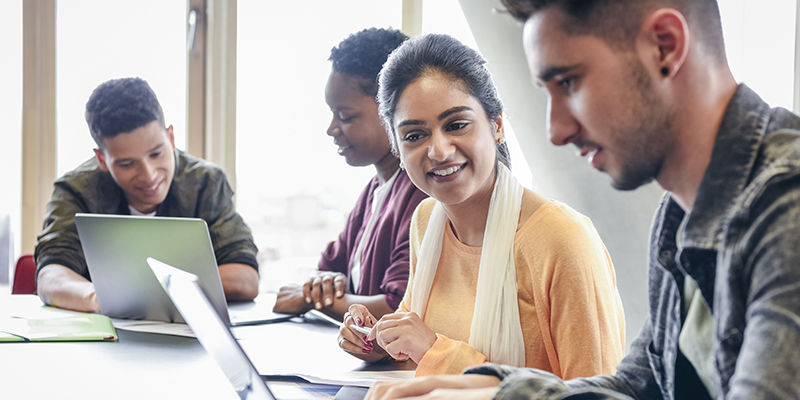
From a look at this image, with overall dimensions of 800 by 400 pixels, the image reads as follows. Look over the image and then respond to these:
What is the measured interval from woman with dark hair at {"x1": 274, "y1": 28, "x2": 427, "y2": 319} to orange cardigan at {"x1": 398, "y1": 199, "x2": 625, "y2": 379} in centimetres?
41

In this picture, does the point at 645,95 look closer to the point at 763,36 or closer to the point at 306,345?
the point at 306,345

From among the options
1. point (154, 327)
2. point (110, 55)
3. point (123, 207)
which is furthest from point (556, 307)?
point (110, 55)

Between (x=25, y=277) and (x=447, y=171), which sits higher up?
(x=447, y=171)

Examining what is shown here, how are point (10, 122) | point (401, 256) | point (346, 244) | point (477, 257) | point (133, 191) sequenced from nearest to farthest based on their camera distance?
1. point (477, 257)
2. point (401, 256)
3. point (133, 191)
4. point (346, 244)
5. point (10, 122)

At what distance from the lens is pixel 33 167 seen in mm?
2920

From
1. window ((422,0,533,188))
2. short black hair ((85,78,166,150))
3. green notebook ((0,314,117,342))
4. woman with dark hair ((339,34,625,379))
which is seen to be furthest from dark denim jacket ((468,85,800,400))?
window ((422,0,533,188))

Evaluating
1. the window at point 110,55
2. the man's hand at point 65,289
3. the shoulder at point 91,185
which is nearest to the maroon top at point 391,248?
the man's hand at point 65,289

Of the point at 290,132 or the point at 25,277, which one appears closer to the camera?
the point at 25,277

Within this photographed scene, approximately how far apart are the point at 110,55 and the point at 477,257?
2.57 meters

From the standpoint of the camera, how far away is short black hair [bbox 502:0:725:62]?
1.97 ft

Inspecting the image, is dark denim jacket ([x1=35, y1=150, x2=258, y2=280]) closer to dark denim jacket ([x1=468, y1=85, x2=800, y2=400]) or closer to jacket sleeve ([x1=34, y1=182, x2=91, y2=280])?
jacket sleeve ([x1=34, y1=182, x2=91, y2=280])

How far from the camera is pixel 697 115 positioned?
1.98 ft

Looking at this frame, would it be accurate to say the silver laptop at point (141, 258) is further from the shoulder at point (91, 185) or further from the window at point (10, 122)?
the window at point (10, 122)

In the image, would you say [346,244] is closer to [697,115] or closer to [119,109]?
[119,109]
